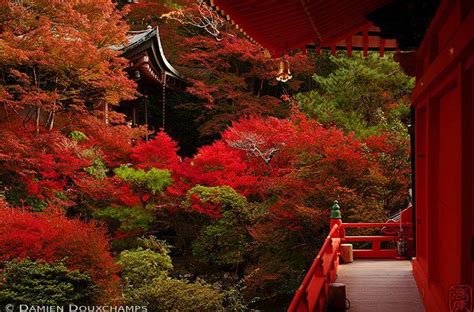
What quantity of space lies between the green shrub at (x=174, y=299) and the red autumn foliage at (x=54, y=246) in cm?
91

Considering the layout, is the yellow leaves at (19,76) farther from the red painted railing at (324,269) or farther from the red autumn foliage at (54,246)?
the red painted railing at (324,269)

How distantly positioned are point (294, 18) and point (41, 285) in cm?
646

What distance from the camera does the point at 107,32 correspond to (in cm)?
1452

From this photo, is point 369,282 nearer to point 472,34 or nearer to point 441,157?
point 441,157

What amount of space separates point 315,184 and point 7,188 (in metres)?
7.19

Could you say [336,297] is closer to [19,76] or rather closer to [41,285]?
[41,285]

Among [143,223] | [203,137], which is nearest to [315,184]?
[143,223]

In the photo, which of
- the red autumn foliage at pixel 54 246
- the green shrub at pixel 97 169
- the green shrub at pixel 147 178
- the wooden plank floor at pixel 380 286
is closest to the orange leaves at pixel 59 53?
the green shrub at pixel 97 169

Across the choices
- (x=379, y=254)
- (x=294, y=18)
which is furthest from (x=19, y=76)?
(x=294, y=18)

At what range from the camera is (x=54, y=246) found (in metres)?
10.0

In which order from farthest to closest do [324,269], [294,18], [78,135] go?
[78,135] → [324,269] → [294,18]

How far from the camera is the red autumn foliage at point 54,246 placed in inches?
391

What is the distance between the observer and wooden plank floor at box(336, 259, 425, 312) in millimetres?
6188

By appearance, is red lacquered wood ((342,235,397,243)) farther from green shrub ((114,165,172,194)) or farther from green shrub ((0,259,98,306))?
green shrub ((114,165,172,194))
